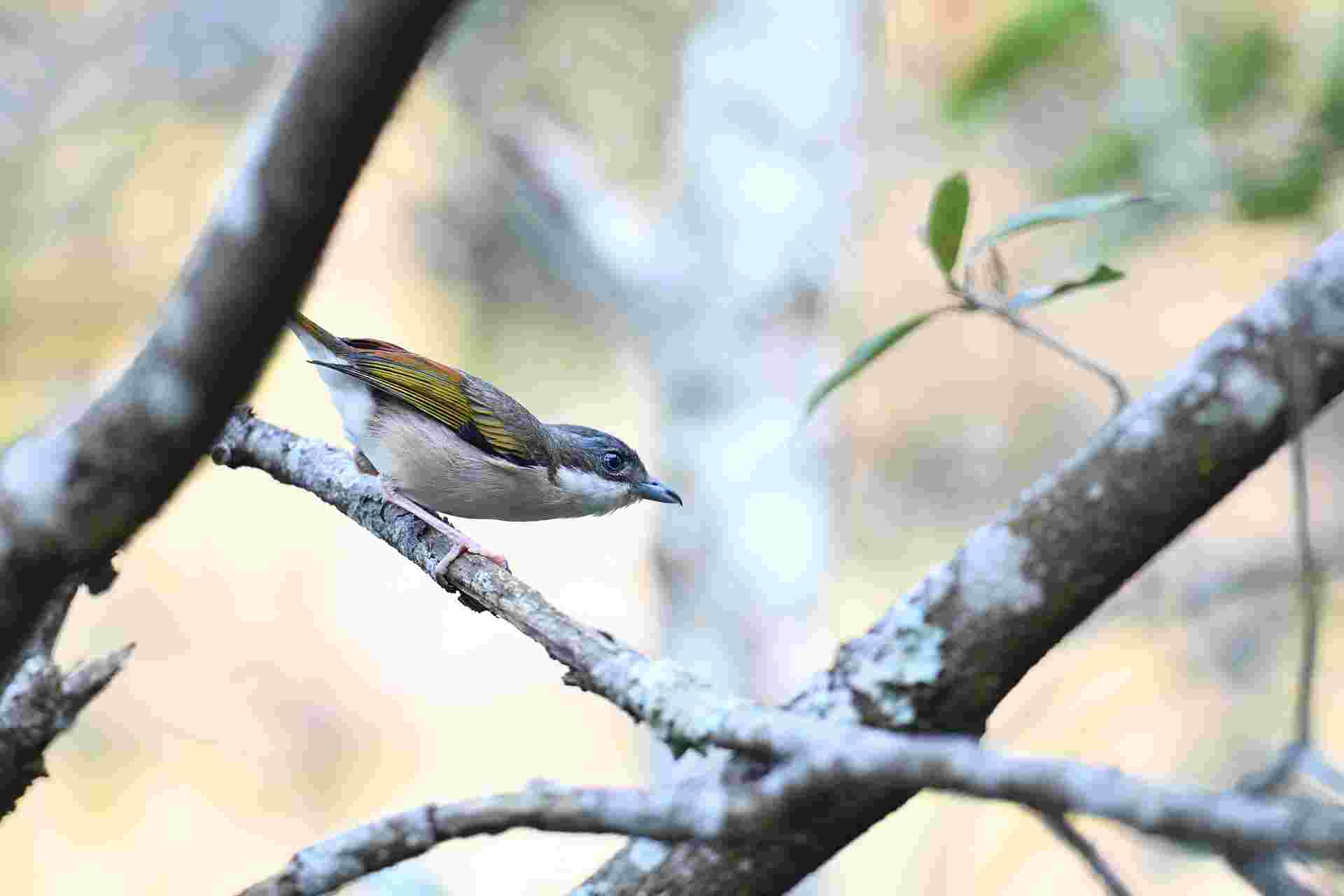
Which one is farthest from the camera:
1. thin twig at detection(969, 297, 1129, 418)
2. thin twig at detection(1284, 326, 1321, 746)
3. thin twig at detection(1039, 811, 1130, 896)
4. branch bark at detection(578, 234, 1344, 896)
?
thin twig at detection(969, 297, 1129, 418)

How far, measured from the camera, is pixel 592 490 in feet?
17.1

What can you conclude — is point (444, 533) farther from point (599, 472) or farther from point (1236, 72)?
point (1236, 72)

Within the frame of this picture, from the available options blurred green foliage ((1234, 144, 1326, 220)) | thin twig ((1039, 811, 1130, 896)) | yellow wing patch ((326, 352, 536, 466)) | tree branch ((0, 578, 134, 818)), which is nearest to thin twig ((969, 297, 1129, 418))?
thin twig ((1039, 811, 1130, 896))

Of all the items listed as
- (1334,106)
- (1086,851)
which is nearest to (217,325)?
(1086,851)

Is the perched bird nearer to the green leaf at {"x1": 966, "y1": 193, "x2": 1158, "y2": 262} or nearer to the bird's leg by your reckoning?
the bird's leg

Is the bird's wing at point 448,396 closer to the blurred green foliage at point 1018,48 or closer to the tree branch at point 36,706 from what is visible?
the tree branch at point 36,706

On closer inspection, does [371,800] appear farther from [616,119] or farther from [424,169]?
[616,119]

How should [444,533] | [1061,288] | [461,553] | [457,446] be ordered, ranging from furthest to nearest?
[457,446], [444,533], [461,553], [1061,288]

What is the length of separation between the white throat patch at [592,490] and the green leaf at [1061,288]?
245cm

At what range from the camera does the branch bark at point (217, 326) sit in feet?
4.99

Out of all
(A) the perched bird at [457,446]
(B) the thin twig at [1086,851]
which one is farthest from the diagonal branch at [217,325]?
(A) the perched bird at [457,446]

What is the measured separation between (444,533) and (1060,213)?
215 cm

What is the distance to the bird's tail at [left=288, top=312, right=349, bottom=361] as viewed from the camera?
5.01 metres

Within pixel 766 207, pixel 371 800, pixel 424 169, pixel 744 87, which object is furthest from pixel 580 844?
pixel 424 169
